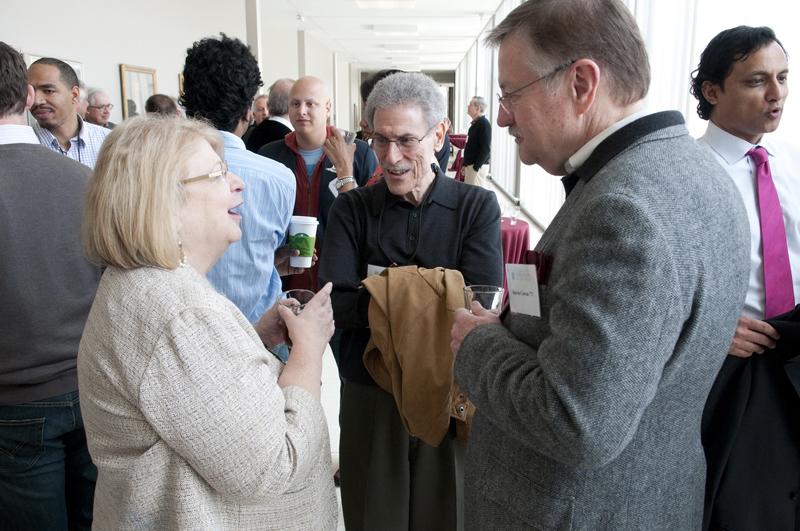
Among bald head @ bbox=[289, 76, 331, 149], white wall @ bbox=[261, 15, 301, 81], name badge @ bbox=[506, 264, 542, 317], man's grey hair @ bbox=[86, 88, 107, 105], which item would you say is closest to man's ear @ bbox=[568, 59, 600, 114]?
name badge @ bbox=[506, 264, 542, 317]

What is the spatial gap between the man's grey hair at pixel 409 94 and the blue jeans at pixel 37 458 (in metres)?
1.28

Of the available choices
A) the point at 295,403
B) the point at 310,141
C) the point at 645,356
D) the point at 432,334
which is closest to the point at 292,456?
the point at 295,403

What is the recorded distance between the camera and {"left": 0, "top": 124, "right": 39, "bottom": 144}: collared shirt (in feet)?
5.43

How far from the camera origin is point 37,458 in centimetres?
171

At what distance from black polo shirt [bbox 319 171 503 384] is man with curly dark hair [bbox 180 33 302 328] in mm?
393

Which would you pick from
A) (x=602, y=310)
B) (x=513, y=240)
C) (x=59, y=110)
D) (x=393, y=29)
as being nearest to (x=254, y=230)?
(x=602, y=310)

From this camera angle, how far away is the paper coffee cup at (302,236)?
2104mm

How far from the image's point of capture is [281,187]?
2.09 m

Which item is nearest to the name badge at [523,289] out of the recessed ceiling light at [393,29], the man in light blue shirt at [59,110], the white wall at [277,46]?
the man in light blue shirt at [59,110]

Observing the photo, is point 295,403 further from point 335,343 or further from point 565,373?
point 335,343

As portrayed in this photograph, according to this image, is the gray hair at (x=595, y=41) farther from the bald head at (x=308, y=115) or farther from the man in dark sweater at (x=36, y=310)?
the bald head at (x=308, y=115)

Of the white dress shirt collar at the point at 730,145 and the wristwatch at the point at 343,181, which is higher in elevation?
the white dress shirt collar at the point at 730,145

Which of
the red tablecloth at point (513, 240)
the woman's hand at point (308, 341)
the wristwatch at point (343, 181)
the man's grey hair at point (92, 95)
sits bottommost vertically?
the red tablecloth at point (513, 240)

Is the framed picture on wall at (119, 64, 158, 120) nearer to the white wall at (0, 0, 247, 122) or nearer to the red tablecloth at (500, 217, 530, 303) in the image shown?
the white wall at (0, 0, 247, 122)
